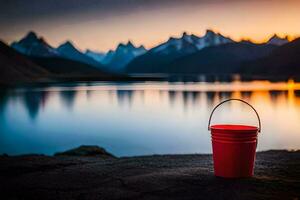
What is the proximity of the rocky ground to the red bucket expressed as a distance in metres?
0.15

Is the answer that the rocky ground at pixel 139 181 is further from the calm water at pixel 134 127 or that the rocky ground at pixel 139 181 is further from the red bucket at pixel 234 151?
the calm water at pixel 134 127

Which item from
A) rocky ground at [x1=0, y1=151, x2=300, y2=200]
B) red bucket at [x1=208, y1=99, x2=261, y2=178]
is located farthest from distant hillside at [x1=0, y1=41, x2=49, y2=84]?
red bucket at [x1=208, y1=99, x2=261, y2=178]

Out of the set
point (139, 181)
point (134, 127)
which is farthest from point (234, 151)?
point (134, 127)

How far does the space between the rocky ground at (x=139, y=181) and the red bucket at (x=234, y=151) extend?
149 millimetres

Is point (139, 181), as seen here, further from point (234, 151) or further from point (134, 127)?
point (134, 127)

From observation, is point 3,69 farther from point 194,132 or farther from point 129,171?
point 129,171

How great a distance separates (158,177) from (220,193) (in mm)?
1208

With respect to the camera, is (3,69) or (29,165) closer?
(29,165)

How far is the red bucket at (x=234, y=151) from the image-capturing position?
620cm

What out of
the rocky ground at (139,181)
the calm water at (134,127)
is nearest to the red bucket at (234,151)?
the rocky ground at (139,181)

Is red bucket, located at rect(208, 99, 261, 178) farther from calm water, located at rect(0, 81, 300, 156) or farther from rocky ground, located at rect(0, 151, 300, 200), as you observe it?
calm water, located at rect(0, 81, 300, 156)

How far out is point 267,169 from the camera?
7414mm

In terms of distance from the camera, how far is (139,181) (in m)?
6.41

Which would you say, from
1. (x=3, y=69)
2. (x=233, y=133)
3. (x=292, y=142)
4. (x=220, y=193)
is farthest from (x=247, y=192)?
(x=3, y=69)
